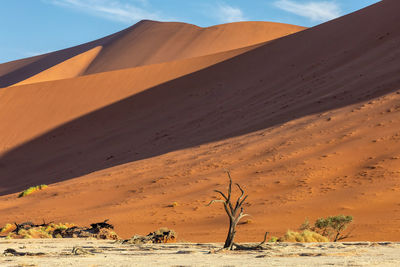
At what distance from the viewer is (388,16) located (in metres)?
39.5

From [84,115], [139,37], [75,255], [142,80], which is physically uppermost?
[139,37]

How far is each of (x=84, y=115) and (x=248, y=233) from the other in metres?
32.6

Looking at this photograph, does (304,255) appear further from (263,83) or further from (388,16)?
(388,16)

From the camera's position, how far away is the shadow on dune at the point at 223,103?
3078 cm

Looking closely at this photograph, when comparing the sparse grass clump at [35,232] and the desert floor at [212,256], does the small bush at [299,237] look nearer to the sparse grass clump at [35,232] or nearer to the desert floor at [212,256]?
the desert floor at [212,256]

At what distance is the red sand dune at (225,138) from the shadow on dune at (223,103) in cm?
13

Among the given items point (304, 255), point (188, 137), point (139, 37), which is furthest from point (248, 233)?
Result: point (139, 37)

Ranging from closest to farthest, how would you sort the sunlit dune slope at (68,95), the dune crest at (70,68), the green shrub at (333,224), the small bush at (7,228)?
the green shrub at (333,224) < the small bush at (7,228) < the sunlit dune slope at (68,95) < the dune crest at (70,68)

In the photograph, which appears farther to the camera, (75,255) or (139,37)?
(139,37)

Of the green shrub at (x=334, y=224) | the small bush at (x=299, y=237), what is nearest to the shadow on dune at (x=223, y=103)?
the green shrub at (x=334, y=224)

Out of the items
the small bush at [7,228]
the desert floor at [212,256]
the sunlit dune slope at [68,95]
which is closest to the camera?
the desert floor at [212,256]

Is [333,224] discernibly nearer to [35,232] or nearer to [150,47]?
[35,232]

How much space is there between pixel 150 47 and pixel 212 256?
8048 cm

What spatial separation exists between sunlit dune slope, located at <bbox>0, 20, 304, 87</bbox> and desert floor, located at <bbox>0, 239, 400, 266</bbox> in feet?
223
